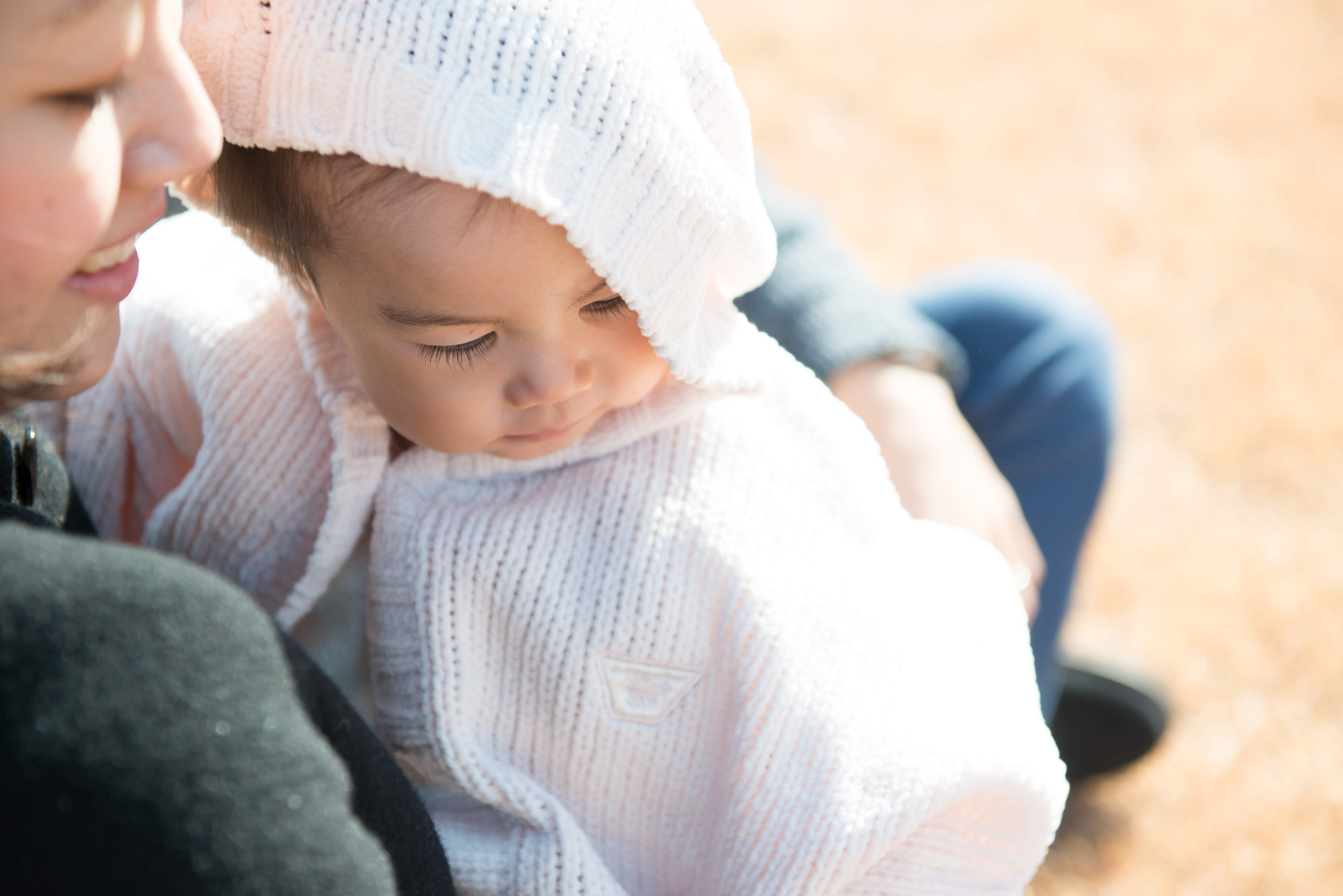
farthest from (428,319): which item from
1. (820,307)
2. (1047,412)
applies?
(1047,412)

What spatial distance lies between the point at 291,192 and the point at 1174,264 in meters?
2.22

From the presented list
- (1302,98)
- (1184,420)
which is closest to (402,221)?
(1184,420)

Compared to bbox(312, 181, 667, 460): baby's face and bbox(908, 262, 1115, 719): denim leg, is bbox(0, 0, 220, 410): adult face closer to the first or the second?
bbox(312, 181, 667, 460): baby's face

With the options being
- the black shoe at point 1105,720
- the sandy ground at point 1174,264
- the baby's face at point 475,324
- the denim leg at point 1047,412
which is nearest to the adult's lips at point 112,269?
the baby's face at point 475,324

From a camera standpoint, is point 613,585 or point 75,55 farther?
point 613,585

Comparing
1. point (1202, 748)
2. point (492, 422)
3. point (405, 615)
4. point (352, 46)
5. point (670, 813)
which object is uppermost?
point (352, 46)

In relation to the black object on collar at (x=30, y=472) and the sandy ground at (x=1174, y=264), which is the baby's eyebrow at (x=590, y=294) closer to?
the black object on collar at (x=30, y=472)

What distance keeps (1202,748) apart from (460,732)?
4.17 feet

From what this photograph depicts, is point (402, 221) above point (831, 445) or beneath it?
above

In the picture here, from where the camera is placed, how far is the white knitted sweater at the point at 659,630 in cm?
81

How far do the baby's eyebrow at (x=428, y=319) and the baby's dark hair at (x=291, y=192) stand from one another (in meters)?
0.06

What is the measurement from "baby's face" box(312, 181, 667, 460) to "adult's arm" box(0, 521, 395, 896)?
0.27m

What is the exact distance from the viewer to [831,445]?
89 centimetres

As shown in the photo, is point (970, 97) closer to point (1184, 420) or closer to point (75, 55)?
point (1184, 420)
